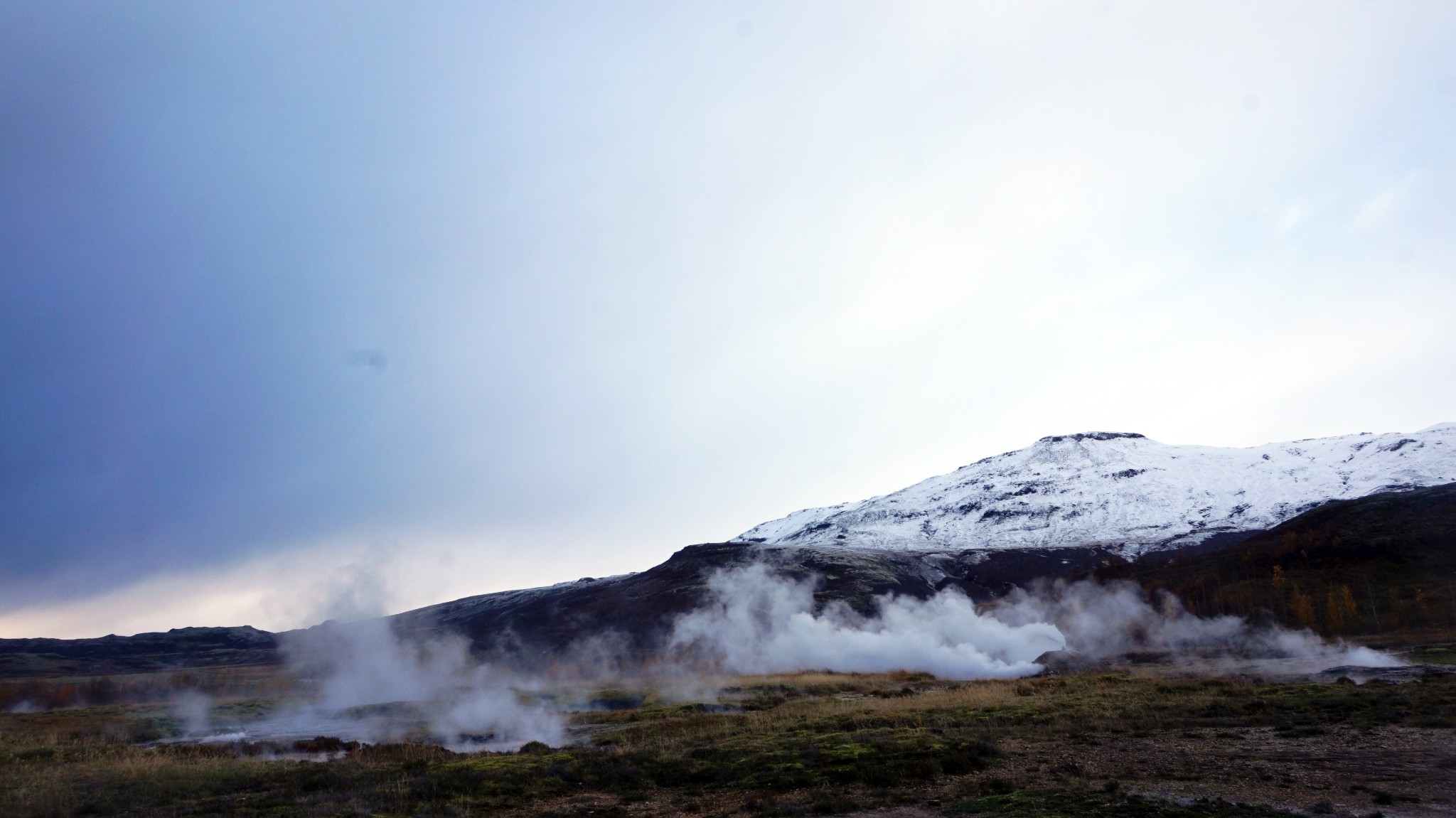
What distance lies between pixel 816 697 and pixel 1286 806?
3723 centimetres

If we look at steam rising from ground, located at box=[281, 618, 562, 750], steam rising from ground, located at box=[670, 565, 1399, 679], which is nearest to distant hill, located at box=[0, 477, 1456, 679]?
steam rising from ground, located at box=[670, 565, 1399, 679]

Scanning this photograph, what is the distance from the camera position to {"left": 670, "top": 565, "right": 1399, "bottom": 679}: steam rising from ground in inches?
2876


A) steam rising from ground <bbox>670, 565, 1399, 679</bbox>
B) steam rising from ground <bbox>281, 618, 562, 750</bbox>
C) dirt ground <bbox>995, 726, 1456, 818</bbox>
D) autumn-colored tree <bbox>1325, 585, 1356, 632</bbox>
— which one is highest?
steam rising from ground <bbox>281, 618, 562, 750</bbox>

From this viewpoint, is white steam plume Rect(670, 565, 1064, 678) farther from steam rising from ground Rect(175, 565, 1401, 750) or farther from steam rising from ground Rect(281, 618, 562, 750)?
steam rising from ground Rect(281, 618, 562, 750)

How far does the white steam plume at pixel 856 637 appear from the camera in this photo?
78.9 m

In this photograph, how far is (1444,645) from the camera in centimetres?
6419

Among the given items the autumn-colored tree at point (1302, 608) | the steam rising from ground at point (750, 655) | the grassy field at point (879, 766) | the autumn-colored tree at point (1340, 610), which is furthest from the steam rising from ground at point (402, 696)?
the autumn-colored tree at point (1340, 610)

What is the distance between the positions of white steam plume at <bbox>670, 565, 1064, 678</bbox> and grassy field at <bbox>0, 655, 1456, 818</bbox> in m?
37.0

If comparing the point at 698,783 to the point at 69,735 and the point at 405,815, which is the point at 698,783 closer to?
the point at 405,815

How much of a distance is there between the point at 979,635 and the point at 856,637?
14.2m

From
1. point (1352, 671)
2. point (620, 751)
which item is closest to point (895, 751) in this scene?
point (620, 751)

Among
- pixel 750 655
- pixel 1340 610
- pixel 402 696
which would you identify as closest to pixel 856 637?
pixel 750 655

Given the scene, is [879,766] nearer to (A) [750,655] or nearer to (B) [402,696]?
(B) [402,696]

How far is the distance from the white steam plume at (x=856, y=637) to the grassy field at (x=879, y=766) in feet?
121
